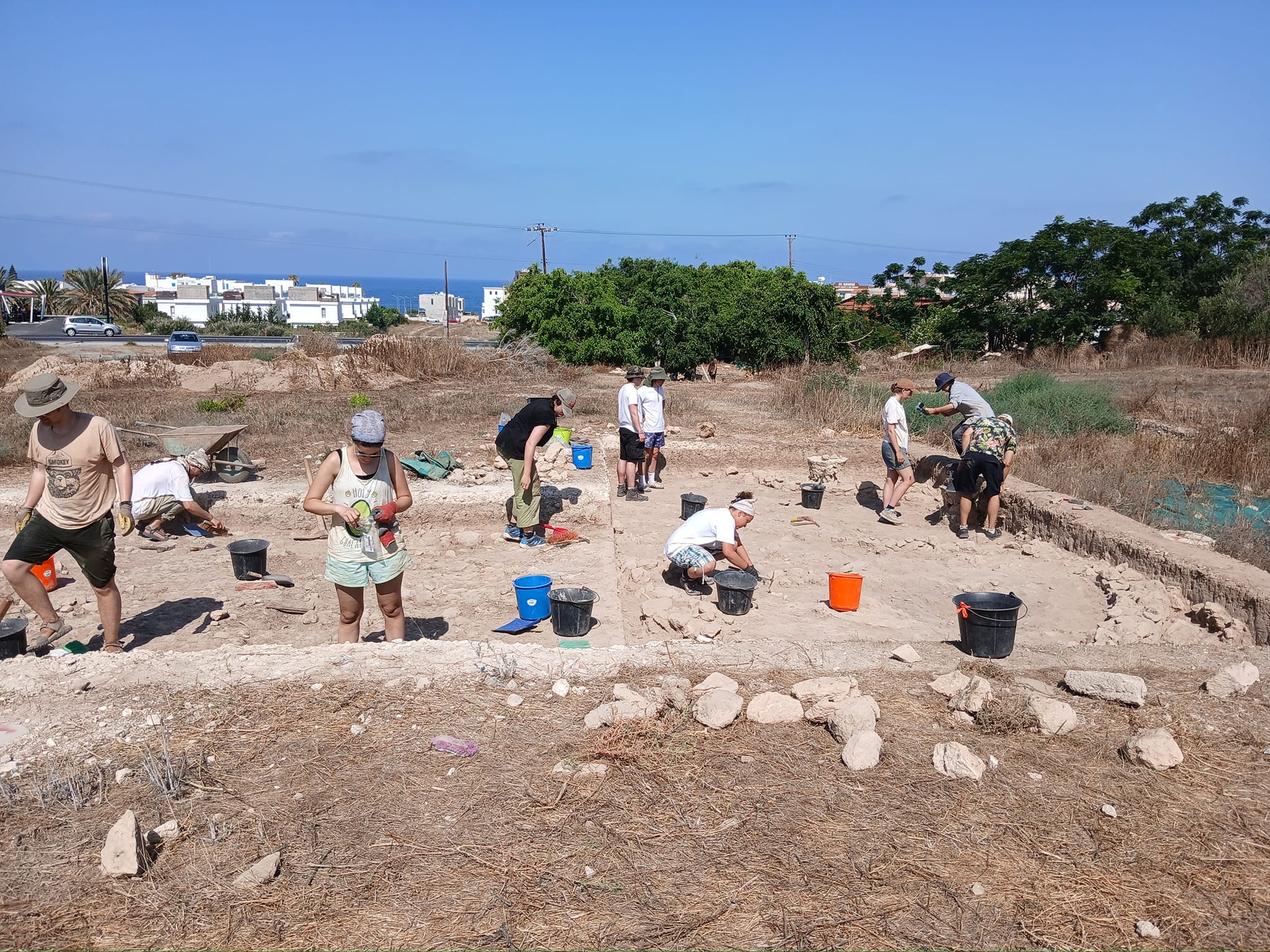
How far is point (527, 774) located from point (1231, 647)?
463 centimetres

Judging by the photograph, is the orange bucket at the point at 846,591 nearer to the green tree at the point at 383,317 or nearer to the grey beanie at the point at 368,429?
the grey beanie at the point at 368,429

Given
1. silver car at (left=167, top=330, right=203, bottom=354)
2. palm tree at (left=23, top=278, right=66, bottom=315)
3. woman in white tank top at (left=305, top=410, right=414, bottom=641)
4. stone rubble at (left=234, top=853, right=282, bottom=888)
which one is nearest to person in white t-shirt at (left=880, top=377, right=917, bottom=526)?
woman in white tank top at (left=305, top=410, right=414, bottom=641)

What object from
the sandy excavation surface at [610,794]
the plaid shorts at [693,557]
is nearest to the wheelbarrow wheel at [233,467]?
the sandy excavation surface at [610,794]

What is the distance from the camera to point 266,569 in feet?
24.3

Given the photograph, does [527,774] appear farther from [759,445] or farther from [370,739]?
[759,445]

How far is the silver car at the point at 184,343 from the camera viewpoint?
33.5 meters

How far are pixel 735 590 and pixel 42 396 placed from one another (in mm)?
4458

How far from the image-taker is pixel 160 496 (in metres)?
8.15

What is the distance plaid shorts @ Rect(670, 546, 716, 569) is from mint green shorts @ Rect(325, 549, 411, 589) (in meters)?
2.39

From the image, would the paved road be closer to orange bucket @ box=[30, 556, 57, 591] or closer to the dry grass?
orange bucket @ box=[30, 556, 57, 591]

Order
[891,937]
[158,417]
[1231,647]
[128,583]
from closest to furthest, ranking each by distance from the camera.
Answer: [891,937] → [1231,647] → [128,583] → [158,417]

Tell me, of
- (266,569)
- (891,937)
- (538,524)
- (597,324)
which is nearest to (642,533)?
(538,524)

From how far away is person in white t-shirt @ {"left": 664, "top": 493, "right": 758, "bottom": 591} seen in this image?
6.62m

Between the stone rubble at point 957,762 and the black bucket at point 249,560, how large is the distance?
543 centimetres
